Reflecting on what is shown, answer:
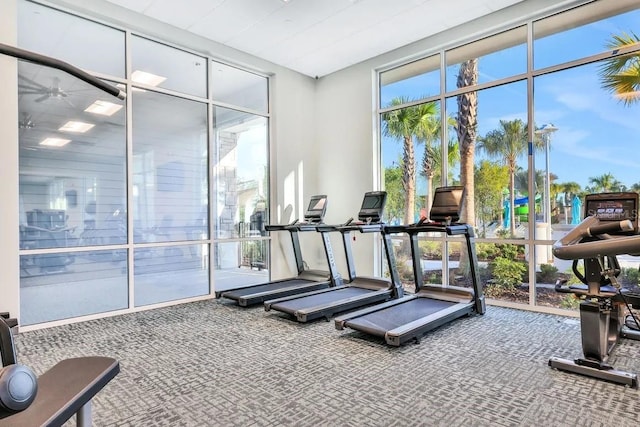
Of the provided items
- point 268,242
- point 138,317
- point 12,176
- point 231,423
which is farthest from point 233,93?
point 231,423

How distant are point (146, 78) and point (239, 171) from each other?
6.46 ft

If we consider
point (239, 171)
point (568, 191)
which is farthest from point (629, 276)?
point (239, 171)

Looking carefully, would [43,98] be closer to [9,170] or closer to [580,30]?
[9,170]

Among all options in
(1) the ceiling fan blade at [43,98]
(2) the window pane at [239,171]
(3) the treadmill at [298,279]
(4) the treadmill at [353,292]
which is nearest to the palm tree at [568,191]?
(4) the treadmill at [353,292]

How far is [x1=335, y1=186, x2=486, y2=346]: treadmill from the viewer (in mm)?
3698

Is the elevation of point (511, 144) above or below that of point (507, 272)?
above

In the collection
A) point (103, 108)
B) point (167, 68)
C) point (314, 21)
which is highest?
point (314, 21)

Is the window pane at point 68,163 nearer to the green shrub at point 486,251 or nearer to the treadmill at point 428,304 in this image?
the treadmill at point 428,304

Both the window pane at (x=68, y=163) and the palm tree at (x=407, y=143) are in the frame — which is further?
the palm tree at (x=407, y=143)

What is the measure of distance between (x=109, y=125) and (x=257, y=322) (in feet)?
10.6

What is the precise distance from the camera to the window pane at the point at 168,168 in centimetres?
521

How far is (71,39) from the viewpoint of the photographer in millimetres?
4664

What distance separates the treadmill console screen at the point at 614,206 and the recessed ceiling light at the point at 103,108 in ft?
18.5

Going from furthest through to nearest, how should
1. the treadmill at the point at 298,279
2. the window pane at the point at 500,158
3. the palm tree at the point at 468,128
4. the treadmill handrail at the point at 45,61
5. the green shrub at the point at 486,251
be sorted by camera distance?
the palm tree at the point at 468,128
the treadmill at the point at 298,279
the green shrub at the point at 486,251
the window pane at the point at 500,158
the treadmill handrail at the point at 45,61
